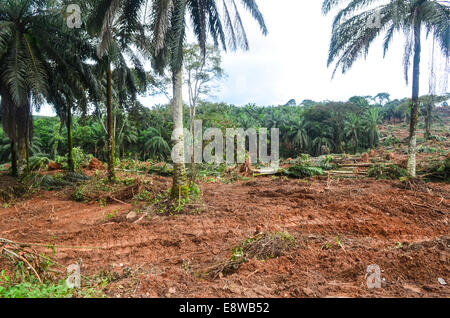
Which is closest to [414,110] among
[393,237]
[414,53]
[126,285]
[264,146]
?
[414,53]

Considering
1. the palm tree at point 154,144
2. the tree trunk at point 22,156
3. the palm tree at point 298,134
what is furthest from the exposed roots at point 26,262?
the palm tree at point 298,134

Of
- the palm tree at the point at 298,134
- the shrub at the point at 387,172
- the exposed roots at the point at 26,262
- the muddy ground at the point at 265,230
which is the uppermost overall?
the palm tree at the point at 298,134

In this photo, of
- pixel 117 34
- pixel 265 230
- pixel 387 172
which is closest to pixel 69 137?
pixel 117 34

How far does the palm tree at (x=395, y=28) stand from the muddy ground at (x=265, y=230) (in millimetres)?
5010

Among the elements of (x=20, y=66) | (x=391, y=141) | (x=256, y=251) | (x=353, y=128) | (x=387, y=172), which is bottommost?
(x=256, y=251)

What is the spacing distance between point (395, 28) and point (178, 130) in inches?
434

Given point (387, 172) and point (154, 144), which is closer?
point (387, 172)

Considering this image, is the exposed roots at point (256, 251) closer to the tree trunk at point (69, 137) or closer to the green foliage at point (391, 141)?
the tree trunk at point (69, 137)

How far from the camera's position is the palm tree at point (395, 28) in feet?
35.4

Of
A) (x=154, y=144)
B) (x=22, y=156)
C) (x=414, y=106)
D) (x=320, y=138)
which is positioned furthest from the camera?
(x=320, y=138)

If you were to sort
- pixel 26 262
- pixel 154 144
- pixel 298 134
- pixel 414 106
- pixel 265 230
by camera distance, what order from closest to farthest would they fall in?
pixel 26 262
pixel 265 230
pixel 414 106
pixel 154 144
pixel 298 134

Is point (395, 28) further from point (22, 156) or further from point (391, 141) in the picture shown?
point (391, 141)

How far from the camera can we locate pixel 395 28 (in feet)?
39.4

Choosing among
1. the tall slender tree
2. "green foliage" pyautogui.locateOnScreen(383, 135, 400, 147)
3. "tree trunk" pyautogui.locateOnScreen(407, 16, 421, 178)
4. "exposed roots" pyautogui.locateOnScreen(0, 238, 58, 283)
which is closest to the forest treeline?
"green foliage" pyautogui.locateOnScreen(383, 135, 400, 147)
